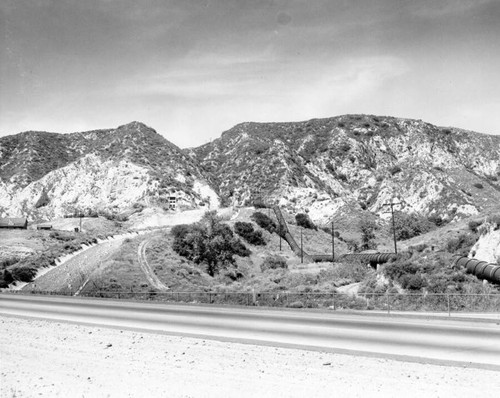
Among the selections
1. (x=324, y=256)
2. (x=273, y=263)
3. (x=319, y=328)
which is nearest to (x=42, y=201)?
(x=273, y=263)

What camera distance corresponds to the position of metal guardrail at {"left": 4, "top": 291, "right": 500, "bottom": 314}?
25016 mm

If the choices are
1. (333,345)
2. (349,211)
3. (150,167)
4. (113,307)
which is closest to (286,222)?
(349,211)

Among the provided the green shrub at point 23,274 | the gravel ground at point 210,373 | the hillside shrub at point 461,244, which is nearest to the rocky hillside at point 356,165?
the hillside shrub at point 461,244

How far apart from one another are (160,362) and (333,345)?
5383 mm

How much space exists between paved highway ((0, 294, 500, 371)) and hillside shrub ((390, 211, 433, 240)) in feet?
265

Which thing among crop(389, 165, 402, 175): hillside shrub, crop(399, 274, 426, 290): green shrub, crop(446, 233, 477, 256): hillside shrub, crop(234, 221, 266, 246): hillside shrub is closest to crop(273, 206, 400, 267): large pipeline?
crop(446, 233, 477, 256): hillside shrub

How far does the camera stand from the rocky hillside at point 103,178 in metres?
122

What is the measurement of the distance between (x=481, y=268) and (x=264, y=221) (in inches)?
2298

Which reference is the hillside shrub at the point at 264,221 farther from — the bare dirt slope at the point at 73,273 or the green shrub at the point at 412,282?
the green shrub at the point at 412,282

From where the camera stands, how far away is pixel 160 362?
14.0 metres

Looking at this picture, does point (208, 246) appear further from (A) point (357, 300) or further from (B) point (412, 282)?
(A) point (357, 300)

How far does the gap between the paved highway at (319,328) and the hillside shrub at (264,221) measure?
59292mm

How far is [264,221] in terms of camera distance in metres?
89.1

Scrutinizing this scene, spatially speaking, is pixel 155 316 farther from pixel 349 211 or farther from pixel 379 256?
pixel 349 211
